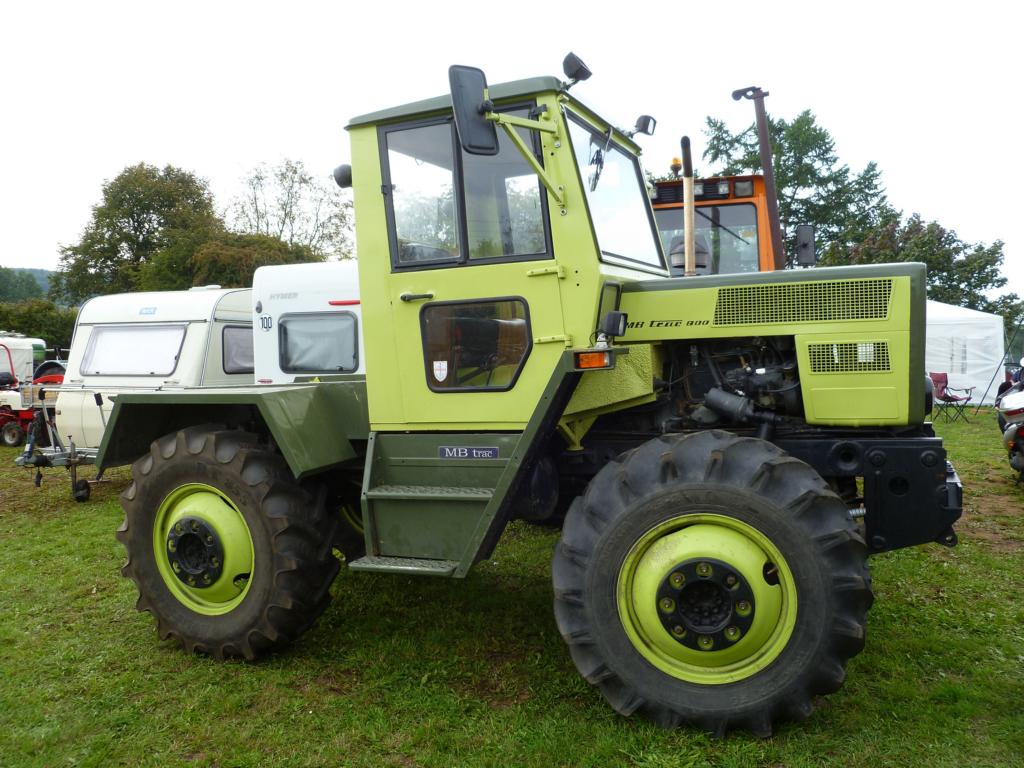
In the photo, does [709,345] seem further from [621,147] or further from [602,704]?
[602,704]

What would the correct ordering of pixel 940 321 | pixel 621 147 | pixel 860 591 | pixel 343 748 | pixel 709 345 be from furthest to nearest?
pixel 940 321
pixel 621 147
pixel 709 345
pixel 343 748
pixel 860 591

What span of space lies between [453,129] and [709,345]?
164cm

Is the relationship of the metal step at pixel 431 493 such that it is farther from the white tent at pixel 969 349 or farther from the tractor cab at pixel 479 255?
the white tent at pixel 969 349

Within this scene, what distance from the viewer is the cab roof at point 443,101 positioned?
344 centimetres

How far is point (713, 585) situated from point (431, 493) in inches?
54.3

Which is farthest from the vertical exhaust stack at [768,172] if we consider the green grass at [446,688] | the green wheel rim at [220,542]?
the green wheel rim at [220,542]

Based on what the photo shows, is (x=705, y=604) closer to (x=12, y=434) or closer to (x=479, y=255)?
(x=479, y=255)

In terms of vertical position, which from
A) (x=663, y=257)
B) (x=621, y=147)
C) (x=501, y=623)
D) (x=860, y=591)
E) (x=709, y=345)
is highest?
(x=621, y=147)

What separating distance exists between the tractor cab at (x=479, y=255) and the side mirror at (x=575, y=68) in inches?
5.4

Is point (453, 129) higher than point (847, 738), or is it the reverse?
point (453, 129)

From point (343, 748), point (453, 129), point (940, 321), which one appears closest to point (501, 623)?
point (343, 748)

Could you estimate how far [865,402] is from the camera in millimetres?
3455

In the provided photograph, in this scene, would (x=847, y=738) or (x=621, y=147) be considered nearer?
(x=847, y=738)

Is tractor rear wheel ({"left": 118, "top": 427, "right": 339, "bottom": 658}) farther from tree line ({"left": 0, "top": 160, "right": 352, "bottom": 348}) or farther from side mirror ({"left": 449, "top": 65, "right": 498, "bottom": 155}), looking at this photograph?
tree line ({"left": 0, "top": 160, "right": 352, "bottom": 348})
